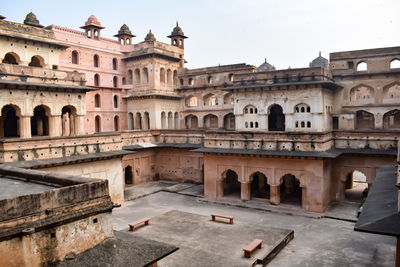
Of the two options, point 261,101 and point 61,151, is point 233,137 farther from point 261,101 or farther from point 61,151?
point 61,151

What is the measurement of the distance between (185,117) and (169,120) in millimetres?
1883

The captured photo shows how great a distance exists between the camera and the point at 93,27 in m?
31.3

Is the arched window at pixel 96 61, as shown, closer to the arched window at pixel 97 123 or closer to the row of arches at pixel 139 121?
the arched window at pixel 97 123

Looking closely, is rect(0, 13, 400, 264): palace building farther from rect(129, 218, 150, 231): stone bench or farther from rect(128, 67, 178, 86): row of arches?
rect(129, 218, 150, 231): stone bench

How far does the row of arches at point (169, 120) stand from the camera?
32.0m

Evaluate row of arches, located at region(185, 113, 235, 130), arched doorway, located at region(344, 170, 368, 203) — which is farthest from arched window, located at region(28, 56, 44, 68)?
arched doorway, located at region(344, 170, 368, 203)

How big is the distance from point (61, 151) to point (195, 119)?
57.7 ft

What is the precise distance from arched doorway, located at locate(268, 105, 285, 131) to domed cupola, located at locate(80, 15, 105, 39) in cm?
1698

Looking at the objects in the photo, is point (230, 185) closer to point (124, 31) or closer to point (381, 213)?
point (381, 213)

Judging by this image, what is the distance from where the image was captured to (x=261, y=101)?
25.5 meters

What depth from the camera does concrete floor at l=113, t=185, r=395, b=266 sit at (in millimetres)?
12547

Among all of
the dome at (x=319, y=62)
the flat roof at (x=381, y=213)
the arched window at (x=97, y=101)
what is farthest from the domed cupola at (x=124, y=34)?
the flat roof at (x=381, y=213)

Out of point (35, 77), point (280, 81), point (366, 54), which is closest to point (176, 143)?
point (280, 81)

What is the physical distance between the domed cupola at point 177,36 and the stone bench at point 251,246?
2745cm
